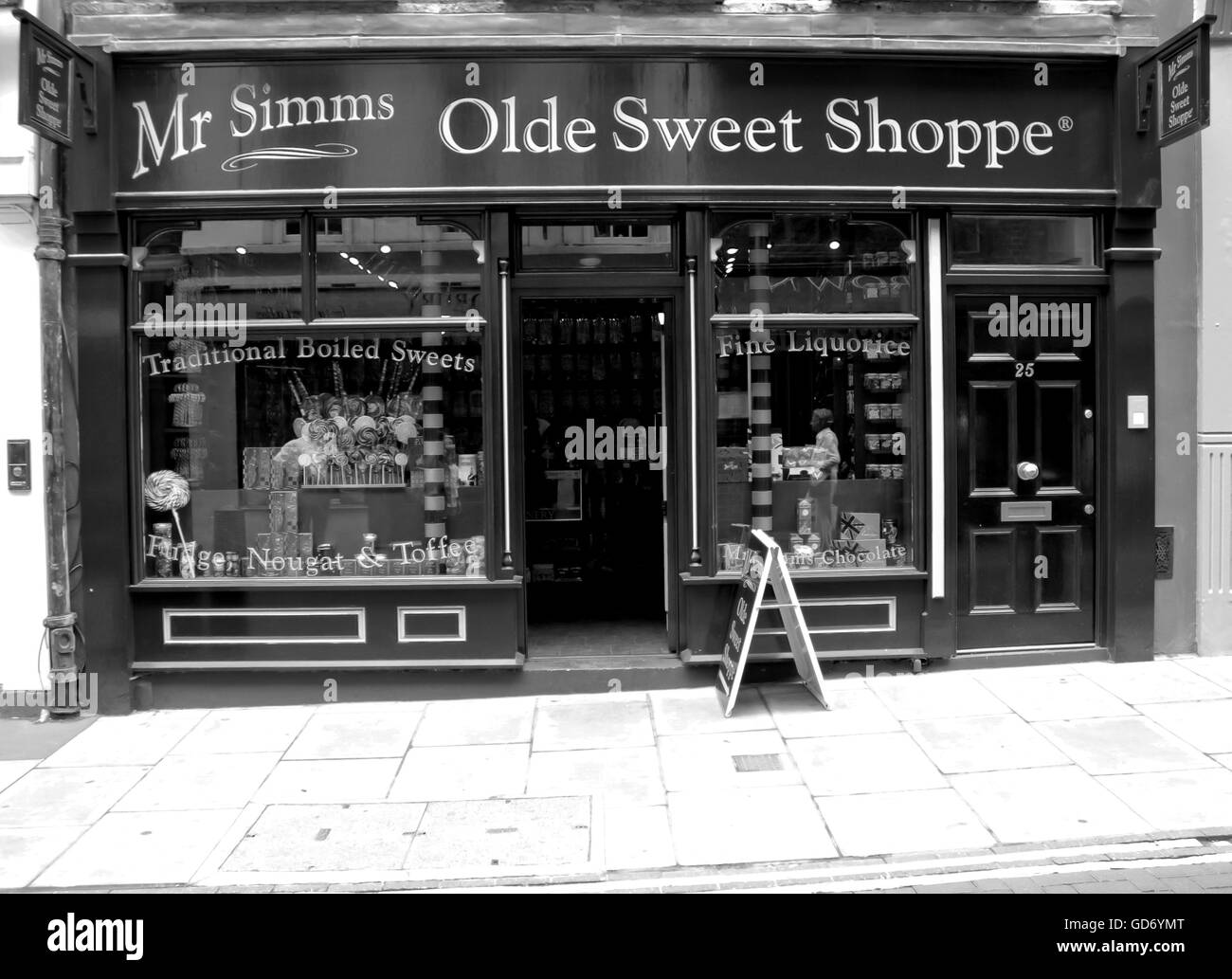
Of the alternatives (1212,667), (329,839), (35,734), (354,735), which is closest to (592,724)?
(354,735)

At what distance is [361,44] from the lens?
24.6ft

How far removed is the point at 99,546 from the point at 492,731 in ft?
10.7

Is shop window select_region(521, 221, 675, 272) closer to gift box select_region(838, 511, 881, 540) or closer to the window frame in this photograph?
the window frame

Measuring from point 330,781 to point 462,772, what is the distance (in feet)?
2.56

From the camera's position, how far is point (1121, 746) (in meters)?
6.41

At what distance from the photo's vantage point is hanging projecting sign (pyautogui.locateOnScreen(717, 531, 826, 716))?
7.12 m

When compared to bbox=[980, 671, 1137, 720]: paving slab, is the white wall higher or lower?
higher

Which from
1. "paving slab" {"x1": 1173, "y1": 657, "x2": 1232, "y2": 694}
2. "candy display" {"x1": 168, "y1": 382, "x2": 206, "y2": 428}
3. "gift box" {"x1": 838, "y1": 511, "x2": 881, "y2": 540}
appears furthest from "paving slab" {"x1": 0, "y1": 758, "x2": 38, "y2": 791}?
"paving slab" {"x1": 1173, "y1": 657, "x2": 1232, "y2": 694}

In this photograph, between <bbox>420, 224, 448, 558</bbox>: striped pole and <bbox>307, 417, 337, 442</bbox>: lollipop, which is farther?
<bbox>307, 417, 337, 442</bbox>: lollipop

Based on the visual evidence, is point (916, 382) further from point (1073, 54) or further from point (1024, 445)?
point (1073, 54)

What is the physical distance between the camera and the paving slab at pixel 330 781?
5973 mm

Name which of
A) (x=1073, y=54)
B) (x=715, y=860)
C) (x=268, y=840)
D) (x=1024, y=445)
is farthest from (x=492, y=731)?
(x=1073, y=54)

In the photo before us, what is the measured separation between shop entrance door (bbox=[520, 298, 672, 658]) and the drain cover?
7.47 ft

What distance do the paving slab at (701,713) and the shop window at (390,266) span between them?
10.6 ft
